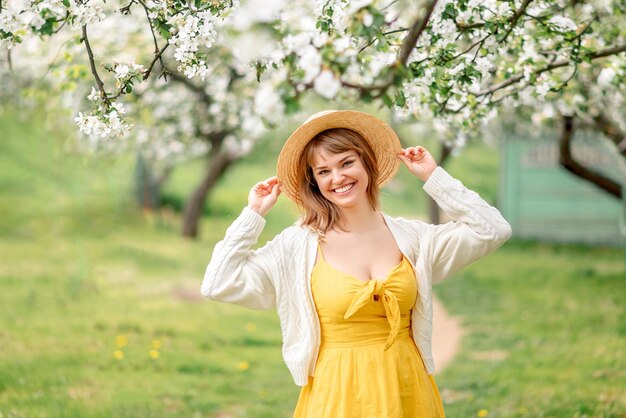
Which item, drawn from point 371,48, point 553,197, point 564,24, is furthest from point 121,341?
point 553,197

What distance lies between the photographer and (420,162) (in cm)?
340

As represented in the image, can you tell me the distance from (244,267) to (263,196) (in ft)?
1.03

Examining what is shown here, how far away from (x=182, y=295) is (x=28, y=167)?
31.8 feet

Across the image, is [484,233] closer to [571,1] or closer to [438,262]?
[438,262]

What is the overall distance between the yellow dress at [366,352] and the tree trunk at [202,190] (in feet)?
36.4

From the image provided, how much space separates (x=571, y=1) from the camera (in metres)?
5.06

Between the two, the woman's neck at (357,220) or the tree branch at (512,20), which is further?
the tree branch at (512,20)

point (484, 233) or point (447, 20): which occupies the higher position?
point (447, 20)

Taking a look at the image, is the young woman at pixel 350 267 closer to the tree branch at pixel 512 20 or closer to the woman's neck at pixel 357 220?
the woman's neck at pixel 357 220

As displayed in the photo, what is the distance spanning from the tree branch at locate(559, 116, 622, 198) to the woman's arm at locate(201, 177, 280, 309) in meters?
5.15

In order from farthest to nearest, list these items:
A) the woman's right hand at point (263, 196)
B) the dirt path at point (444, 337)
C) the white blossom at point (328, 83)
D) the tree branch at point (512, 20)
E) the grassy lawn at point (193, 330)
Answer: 1. the dirt path at point (444, 337)
2. the grassy lawn at point (193, 330)
3. the tree branch at point (512, 20)
4. the woman's right hand at point (263, 196)
5. the white blossom at point (328, 83)

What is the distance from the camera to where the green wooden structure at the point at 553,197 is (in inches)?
643

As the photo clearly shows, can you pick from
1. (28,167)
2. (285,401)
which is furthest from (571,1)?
(28,167)

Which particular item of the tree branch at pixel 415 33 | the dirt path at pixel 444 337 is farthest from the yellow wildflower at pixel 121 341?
the tree branch at pixel 415 33
